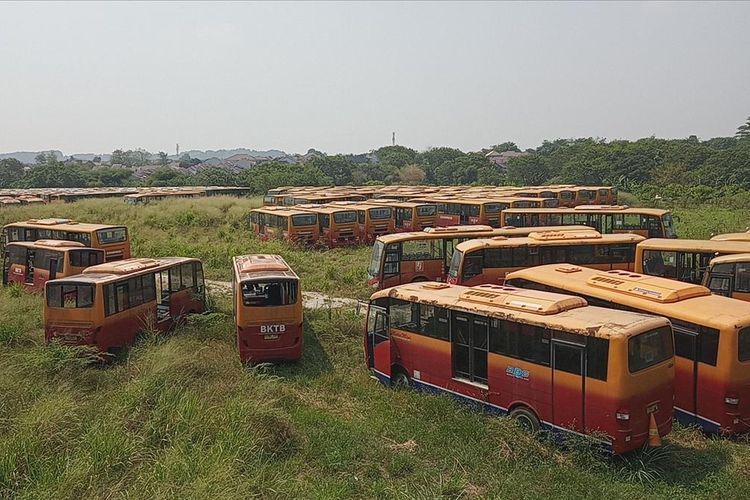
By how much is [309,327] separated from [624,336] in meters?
9.15

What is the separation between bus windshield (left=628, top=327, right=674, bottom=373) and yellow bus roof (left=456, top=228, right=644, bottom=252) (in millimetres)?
9305

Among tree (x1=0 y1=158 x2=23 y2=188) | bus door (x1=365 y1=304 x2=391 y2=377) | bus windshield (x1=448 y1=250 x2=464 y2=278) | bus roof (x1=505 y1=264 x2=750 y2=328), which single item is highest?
tree (x1=0 y1=158 x2=23 y2=188)

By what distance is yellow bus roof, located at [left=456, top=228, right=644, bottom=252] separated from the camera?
18.6 m

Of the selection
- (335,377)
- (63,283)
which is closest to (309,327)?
(335,377)

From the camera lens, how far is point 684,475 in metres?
8.81

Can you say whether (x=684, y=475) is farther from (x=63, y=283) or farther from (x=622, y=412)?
(x=63, y=283)

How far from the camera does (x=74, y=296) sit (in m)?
13.4

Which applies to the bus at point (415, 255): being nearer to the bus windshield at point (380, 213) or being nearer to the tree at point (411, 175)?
the bus windshield at point (380, 213)

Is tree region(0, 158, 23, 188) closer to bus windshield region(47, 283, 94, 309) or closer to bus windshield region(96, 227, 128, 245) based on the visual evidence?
bus windshield region(96, 227, 128, 245)

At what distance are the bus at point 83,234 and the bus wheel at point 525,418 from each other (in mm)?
17233

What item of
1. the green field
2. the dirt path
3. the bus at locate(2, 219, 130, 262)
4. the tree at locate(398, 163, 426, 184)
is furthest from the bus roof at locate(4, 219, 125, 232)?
the tree at locate(398, 163, 426, 184)

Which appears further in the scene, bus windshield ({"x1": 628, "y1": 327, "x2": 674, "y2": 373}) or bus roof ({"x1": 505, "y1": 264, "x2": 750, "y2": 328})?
bus roof ({"x1": 505, "y1": 264, "x2": 750, "y2": 328})

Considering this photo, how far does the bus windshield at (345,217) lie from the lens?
3042 cm

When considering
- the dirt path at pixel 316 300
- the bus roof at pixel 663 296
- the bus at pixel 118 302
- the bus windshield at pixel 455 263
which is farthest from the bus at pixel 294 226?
the bus roof at pixel 663 296
